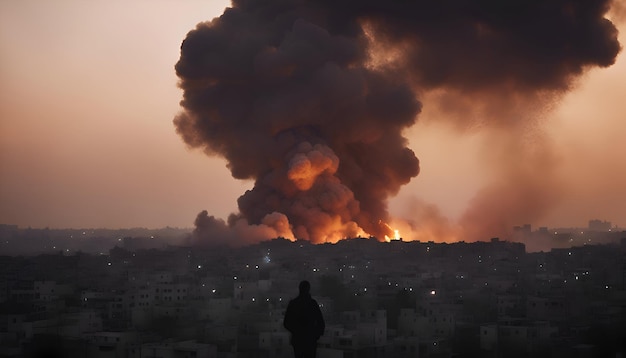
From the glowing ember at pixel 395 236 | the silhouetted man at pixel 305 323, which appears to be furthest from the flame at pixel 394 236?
the silhouetted man at pixel 305 323

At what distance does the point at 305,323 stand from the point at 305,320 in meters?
0.05

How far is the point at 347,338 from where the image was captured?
36.0m

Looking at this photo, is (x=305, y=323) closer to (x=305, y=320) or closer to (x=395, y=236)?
(x=305, y=320)

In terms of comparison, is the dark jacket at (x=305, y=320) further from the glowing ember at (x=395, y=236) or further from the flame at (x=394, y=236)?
the glowing ember at (x=395, y=236)

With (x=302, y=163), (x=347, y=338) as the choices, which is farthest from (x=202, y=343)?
(x=302, y=163)

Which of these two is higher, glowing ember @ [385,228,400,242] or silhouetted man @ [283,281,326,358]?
glowing ember @ [385,228,400,242]

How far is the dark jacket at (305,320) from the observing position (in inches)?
615

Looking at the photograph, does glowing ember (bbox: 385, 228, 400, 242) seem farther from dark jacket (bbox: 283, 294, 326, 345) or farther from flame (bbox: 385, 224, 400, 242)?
dark jacket (bbox: 283, 294, 326, 345)

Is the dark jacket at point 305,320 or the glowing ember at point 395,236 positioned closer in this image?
the dark jacket at point 305,320

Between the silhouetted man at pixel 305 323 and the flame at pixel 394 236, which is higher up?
the flame at pixel 394 236

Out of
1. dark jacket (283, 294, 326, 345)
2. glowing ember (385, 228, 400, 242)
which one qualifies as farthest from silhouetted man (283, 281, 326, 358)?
glowing ember (385, 228, 400, 242)

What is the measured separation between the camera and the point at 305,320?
15.7 metres

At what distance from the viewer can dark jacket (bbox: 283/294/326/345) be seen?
15633 mm

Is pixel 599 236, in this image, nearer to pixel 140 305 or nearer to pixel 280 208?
pixel 280 208
